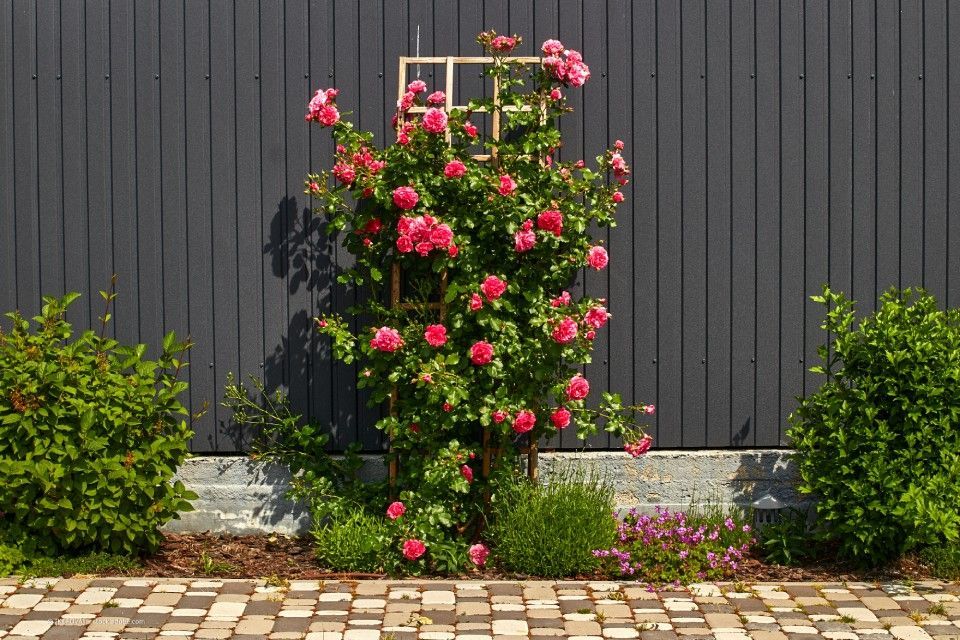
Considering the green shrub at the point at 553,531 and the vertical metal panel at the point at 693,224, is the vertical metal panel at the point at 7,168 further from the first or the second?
the vertical metal panel at the point at 693,224

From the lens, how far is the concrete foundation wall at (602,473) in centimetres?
650

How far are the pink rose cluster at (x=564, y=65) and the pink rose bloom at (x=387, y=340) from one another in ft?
4.92

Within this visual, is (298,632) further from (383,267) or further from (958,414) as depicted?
(958,414)

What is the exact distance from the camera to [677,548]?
5.91 metres

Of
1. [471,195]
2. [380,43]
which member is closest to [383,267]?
[471,195]

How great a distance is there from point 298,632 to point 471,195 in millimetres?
2261

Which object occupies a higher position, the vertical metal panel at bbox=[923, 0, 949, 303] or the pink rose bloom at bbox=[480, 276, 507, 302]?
the vertical metal panel at bbox=[923, 0, 949, 303]

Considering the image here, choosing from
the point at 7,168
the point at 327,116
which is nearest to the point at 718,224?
the point at 327,116

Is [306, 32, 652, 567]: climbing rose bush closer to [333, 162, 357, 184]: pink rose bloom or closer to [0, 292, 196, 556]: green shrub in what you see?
[333, 162, 357, 184]: pink rose bloom

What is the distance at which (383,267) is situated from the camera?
6.25m

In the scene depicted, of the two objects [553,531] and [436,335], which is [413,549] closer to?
[553,531]

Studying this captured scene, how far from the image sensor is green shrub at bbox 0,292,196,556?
570 cm

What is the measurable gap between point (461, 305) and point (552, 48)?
134 cm

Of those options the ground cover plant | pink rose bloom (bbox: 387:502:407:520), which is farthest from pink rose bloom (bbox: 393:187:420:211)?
pink rose bloom (bbox: 387:502:407:520)
